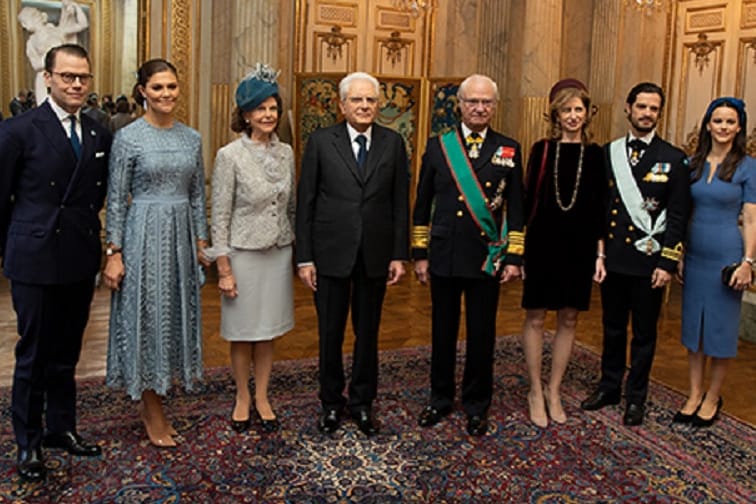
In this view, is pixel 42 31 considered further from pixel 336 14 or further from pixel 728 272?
pixel 728 272

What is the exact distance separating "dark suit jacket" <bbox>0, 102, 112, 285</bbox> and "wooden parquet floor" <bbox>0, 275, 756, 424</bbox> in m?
1.63

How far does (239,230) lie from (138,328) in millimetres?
628

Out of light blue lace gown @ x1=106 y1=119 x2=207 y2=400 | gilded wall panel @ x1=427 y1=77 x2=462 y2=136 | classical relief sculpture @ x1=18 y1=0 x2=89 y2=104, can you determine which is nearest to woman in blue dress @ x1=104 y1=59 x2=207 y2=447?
light blue lace gown @ x1=106 y1=119 x2=207 y2=400

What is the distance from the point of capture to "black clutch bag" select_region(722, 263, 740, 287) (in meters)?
4.04

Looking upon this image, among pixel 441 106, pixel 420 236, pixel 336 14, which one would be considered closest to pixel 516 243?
pixel 420 236

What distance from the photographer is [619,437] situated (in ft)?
13.3

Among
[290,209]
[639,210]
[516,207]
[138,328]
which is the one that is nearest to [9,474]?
[138,328]

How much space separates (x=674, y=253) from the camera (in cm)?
400

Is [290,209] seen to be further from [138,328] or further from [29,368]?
[29,368]

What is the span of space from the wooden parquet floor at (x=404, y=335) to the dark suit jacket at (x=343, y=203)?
1.61 m

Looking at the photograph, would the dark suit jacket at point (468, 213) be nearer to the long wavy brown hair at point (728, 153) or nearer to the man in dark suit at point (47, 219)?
the long wavy brown hair at point (728, 153)

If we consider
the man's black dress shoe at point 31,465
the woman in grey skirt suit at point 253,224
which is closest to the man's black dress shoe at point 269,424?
the woman in grey skirt suit at point 253,224

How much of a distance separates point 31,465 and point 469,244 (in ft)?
7.05

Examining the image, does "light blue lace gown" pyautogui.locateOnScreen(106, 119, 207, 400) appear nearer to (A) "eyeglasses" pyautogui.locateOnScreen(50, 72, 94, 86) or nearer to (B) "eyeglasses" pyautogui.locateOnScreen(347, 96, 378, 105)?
(A) "eyeglasses" pyautogui.locateOnScreen(50, 72, 94, 86)
